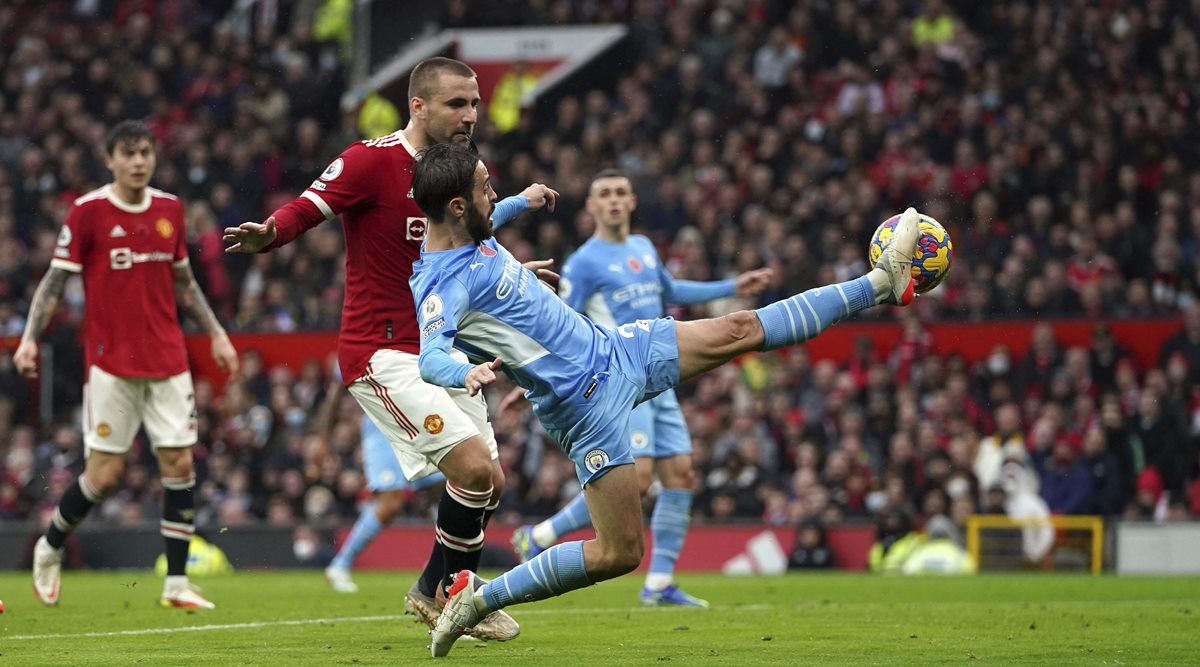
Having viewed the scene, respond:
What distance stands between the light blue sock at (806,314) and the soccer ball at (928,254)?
35 centimetres

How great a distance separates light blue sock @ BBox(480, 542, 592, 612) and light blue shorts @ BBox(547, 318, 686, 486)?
0.35m

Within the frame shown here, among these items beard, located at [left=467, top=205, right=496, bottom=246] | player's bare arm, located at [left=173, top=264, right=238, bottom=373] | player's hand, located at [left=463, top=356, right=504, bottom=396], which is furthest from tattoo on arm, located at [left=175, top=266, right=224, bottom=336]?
player's hand, located at [left=463, top=356, right=504, bottom=396]

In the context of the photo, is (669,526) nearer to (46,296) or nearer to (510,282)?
(46,296)

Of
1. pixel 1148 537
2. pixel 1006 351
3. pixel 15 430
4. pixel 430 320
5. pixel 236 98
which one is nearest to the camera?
pixel 430 320

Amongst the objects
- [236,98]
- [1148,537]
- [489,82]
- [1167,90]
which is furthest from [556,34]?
[1148,537]

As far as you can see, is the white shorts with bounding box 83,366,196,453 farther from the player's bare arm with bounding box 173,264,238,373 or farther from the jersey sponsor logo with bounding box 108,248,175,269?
the jersey sponsor logo with bounding box 108,248,175,269

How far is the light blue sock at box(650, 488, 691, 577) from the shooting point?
11.4 metres

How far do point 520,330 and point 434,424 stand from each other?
97 centimetres

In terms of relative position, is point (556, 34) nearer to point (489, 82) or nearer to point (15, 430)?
point (489, 82)

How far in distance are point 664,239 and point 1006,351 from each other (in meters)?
4.67

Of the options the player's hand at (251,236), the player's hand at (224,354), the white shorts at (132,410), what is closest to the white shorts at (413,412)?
the player's hand at (251,236)

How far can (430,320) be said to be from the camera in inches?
274

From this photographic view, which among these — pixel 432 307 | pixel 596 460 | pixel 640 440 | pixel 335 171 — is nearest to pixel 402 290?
pixel 335 171

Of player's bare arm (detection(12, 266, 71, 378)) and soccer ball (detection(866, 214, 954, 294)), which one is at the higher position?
soccer ball (detection(866, 214, 954, 294))
